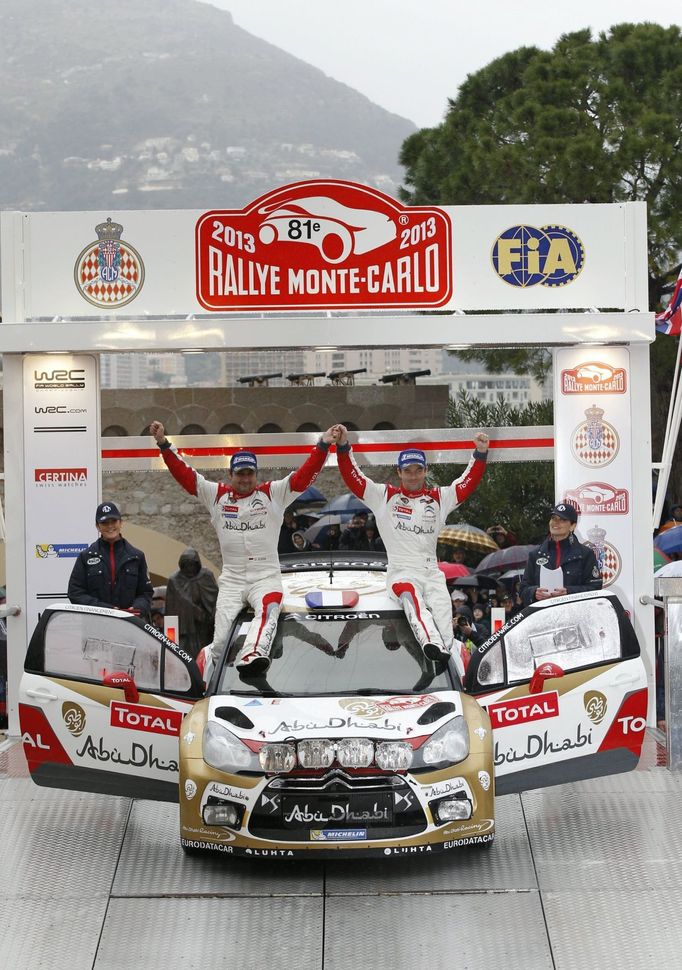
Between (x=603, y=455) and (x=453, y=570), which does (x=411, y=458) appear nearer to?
(x=603, y=455)

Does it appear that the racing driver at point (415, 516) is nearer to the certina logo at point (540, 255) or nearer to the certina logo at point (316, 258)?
the certina logo at point (316, 258)

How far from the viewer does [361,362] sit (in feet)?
238

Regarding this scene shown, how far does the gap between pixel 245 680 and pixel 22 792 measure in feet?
6.72

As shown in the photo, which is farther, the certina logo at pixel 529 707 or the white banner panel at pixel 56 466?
the white banner panel at pixel 56 466

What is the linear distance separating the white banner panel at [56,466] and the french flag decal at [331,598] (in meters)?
A: 3.07

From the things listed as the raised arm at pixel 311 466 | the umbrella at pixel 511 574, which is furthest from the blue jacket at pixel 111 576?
the umbrella at pixel 511 574

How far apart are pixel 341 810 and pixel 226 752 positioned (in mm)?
625

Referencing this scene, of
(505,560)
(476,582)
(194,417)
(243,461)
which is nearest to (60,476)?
(243,461)

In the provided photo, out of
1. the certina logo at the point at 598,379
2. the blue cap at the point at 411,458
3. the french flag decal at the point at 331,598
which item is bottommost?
the french flag decal at the point at 331,598

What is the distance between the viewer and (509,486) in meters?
25.8

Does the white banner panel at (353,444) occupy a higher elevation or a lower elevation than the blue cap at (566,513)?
higher

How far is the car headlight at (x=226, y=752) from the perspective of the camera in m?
6.04

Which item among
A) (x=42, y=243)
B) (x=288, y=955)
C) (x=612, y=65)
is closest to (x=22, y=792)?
(x=288, y=955)

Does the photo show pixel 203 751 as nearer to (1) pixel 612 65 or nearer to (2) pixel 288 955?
(2) pixel 288 955
